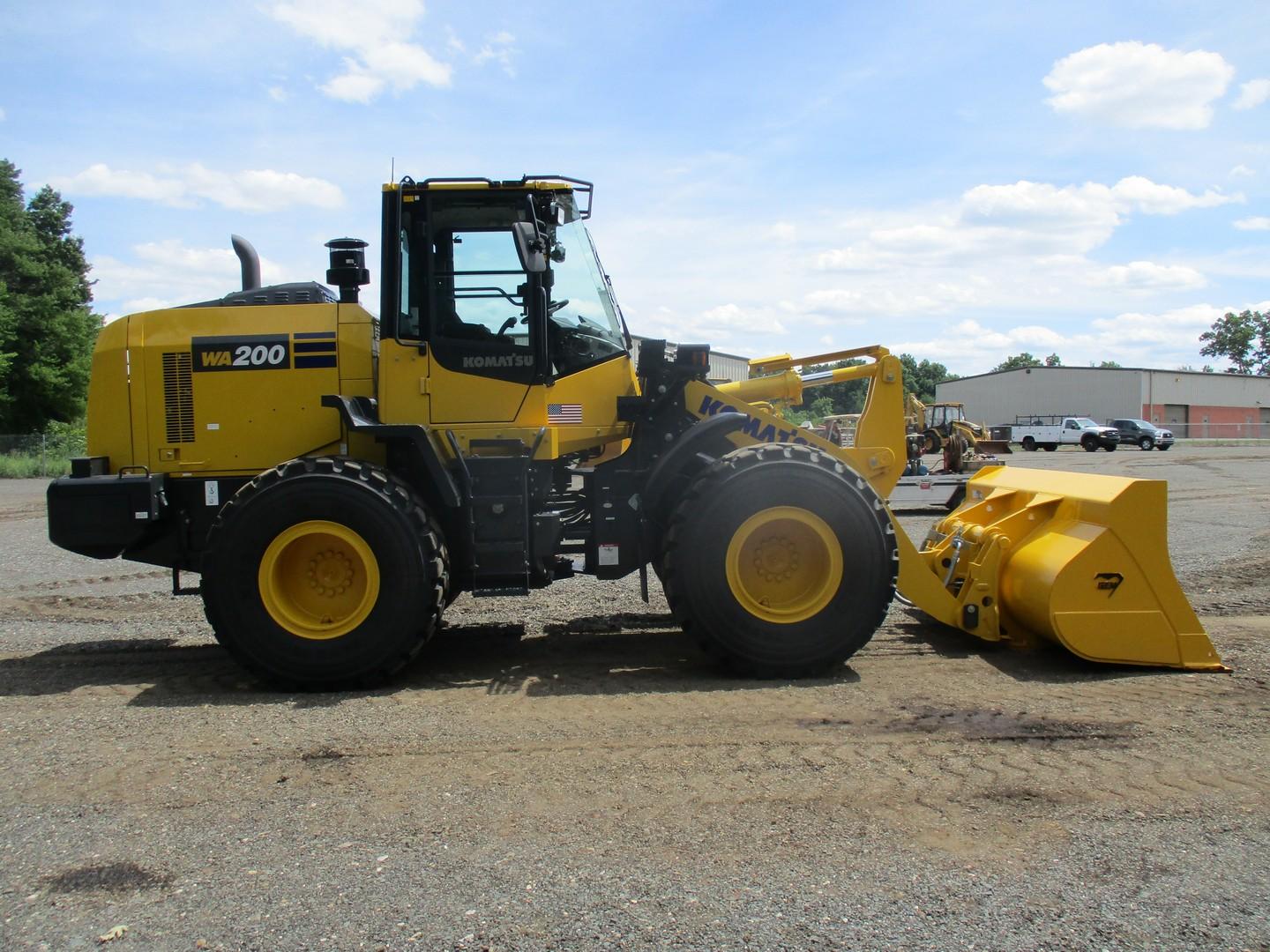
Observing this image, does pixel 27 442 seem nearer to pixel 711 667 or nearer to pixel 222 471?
pixel 222 471

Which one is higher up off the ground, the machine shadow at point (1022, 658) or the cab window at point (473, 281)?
the cab window at point (473, 281)

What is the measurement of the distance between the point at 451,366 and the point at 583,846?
356cm

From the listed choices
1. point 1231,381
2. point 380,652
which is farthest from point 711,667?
point 1231,381

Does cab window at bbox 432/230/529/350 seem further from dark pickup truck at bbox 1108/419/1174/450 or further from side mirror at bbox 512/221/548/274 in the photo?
dark pickup truck at bbox 1108/419/1174/450

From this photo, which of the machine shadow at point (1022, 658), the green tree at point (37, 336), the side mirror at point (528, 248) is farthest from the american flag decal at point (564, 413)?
the green tree at point (37, 336)

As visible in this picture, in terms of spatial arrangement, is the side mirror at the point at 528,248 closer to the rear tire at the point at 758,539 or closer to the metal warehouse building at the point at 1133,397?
the rear tire at the point at 758,539

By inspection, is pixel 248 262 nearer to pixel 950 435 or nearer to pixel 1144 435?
pixel 950 435

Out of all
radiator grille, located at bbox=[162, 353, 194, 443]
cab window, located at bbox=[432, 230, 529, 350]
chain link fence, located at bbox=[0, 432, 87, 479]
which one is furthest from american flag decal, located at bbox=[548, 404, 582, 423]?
chain link fence, located at bbox=[0, 432, 87, 479]

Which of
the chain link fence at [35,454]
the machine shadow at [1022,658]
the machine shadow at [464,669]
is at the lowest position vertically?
the machine shadow at [464,669]

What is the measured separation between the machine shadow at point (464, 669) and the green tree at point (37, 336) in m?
34.1

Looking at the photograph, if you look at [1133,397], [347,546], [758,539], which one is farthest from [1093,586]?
[1133,397]

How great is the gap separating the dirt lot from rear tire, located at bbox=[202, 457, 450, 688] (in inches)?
11.2

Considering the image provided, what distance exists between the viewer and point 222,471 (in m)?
6.48

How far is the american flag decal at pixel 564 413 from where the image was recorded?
6457 millimetres
